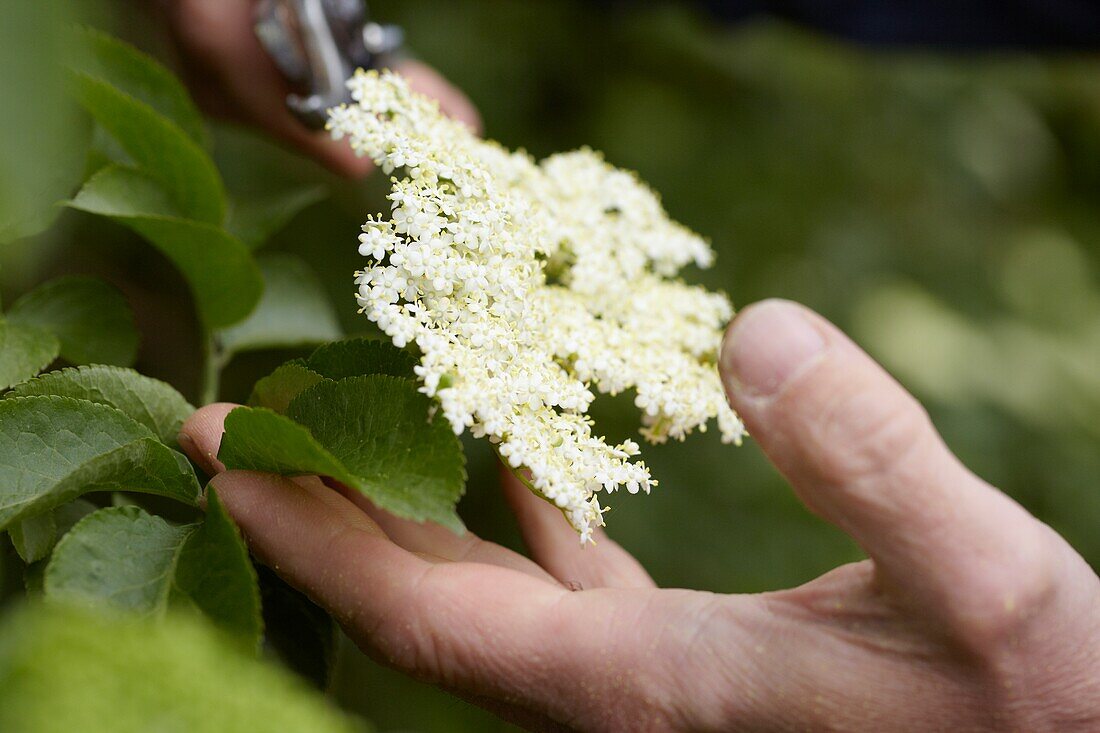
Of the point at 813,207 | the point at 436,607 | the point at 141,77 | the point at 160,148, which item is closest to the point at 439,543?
the point at 436,607

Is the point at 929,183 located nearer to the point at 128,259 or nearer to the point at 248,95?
the point at 248,95

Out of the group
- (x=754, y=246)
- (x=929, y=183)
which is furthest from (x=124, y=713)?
(x=929, y=183)

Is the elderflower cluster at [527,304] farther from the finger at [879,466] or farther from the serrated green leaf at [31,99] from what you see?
the serrated green leaf at [31,99]

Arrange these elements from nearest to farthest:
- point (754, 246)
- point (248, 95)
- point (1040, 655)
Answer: point (1040, 655) < point (248, 95) < point (754, 246)

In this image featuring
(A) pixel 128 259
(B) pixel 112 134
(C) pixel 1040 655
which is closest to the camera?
(C) pixel 1040 655

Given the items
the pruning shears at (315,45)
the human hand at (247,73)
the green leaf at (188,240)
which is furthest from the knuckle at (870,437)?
the human hand at (247,73)

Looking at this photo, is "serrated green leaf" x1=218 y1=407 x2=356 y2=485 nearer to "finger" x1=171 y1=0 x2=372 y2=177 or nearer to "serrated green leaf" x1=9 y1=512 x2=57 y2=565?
"serrated green leaf" x1=9 y1=512 x2=57 y2=565
